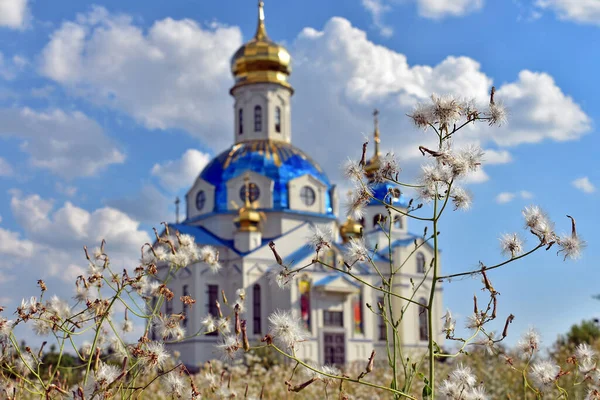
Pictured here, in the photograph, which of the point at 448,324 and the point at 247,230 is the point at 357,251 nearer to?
the point at 448,324

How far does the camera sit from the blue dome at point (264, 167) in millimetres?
29375

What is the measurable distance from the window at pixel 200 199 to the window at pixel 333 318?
6552 mm

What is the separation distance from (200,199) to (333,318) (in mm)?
7057

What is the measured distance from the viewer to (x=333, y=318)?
2766 centimetres

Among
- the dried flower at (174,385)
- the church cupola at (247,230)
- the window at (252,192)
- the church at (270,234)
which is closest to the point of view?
the dried flower at (174,385)

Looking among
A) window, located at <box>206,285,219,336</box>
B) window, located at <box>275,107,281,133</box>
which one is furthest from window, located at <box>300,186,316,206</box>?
window, located at <box>206,285,219,336</box>

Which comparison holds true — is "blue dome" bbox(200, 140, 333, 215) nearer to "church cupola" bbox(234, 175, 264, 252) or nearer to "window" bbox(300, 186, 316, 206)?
"window" bbox(300, 186, 316, 206)

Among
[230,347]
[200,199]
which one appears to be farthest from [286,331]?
[200,199]

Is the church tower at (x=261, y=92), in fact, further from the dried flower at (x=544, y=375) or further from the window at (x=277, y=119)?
the dried flower at (x=544, y=375)

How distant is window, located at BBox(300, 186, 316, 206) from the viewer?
2991 centimetres

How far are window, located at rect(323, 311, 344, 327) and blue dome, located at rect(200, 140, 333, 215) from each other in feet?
14.3

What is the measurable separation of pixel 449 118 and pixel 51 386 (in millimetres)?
1723

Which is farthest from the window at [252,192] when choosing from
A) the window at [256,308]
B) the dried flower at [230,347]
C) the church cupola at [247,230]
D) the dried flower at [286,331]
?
the dried flower at [286,331]

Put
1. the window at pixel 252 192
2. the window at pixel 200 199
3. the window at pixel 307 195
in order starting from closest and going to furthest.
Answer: the window at pixel 252 192 → the window at pixel 307 195 → the window at pixel 200 199
